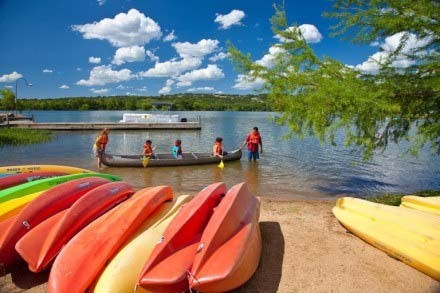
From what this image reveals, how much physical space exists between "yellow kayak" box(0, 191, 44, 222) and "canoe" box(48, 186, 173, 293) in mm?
1505

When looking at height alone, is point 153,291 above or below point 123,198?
below

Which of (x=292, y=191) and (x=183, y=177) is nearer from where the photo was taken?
(x=292, y=191)

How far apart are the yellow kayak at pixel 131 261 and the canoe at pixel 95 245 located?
0.34 feet

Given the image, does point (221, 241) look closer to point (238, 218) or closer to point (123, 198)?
point (238, 218)

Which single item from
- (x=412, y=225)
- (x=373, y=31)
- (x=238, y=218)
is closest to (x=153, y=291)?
(x=238, y=218)

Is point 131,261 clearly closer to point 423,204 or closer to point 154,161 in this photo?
point 423,204

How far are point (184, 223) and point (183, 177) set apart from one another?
1017cm

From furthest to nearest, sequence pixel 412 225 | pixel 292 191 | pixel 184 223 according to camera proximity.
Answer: pixel 292 191, pixel 412 225, pixel 184 223

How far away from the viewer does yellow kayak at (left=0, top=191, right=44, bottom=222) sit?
5070 mm

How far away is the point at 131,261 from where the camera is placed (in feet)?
12.7

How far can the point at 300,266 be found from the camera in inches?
178

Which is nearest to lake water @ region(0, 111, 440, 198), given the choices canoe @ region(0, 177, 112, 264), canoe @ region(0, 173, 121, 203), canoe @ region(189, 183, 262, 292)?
canoe @ region(189, 183, 262, 292)

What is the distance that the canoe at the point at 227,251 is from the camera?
3.47m

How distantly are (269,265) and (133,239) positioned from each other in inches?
73.5
